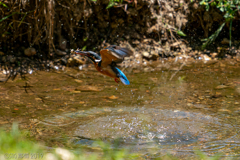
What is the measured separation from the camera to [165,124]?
11.2 feet

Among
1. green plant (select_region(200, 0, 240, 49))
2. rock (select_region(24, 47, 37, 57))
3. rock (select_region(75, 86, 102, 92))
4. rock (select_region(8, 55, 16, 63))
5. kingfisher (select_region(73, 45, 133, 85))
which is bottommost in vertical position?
rock (select_region(75, 86, 102, 92))

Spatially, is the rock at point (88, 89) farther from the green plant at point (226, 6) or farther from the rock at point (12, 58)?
the green plant at point (226, 6)

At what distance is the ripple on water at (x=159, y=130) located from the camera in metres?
2.75

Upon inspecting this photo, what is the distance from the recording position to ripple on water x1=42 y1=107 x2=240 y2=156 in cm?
275

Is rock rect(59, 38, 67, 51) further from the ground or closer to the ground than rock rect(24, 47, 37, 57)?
further from the ground

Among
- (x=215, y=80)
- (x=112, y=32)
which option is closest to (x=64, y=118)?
(x=215, y=80)

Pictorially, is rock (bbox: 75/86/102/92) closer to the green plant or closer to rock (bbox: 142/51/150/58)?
rock (bbox: 142/51/150/58)

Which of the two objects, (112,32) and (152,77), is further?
(112,32)

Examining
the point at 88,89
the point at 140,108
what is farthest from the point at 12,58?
the point at 140,108

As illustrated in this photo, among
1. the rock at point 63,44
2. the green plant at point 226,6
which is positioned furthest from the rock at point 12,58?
the green plant at point 226,6

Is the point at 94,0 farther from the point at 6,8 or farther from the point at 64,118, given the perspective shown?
the point at 64,118

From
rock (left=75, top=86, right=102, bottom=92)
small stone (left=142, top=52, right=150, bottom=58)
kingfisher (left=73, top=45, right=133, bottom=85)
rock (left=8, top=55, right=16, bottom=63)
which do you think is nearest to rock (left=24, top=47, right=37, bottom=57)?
rock (left=8, top=55, right=16, bottom=63)

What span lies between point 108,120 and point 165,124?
644mm

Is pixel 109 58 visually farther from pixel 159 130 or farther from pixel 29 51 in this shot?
pixel 29 51
